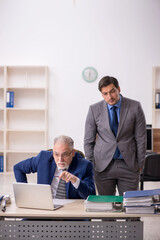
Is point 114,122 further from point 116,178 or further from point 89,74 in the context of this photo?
point 89,74

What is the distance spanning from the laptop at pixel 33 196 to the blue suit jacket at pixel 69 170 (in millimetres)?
287

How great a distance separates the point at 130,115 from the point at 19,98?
495 cm

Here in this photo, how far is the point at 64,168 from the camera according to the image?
7.57ft

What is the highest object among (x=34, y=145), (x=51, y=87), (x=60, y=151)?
(x=51, y=87)

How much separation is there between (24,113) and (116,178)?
4.91 m

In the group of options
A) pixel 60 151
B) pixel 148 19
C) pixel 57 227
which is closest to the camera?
pixel 57 227

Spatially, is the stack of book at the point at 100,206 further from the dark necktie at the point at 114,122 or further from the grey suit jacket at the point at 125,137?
the dark necktie at the point at 114,122

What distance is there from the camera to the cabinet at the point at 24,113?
24.5 feet

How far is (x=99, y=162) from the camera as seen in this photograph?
114 inches

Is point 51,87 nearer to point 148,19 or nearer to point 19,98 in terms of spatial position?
point 19,98

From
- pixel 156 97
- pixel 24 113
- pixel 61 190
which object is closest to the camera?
pixel 61 190

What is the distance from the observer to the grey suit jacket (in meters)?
2.82

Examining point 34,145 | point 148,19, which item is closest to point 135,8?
point 148,19

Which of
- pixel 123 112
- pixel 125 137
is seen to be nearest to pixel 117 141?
pixel 125 137
